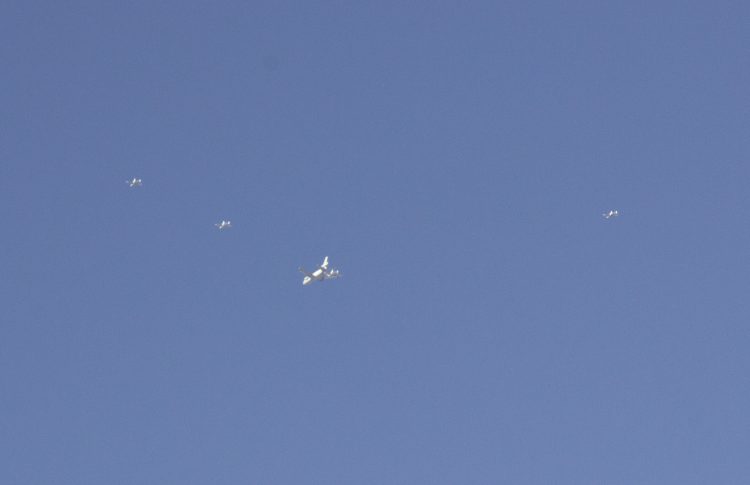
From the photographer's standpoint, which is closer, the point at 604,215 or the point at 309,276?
the point at 309,276

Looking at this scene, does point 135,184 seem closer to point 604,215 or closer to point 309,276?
point 309,276

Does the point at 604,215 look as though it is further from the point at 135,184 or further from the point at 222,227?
the point at 135,184

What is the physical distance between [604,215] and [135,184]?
65.6 m

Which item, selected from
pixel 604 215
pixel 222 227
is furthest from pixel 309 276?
pixel 604 215

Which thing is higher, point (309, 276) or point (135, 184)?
point (135, 184)

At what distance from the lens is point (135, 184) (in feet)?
582

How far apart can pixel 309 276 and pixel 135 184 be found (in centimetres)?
2841

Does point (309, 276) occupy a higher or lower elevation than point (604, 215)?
lower

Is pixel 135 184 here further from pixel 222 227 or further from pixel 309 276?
pixel 309 276

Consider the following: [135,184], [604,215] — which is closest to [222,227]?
[135,184]

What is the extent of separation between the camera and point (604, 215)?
184750mm

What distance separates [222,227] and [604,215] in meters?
54.0

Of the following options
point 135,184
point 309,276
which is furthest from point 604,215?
point 135,184

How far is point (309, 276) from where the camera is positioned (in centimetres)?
16888
